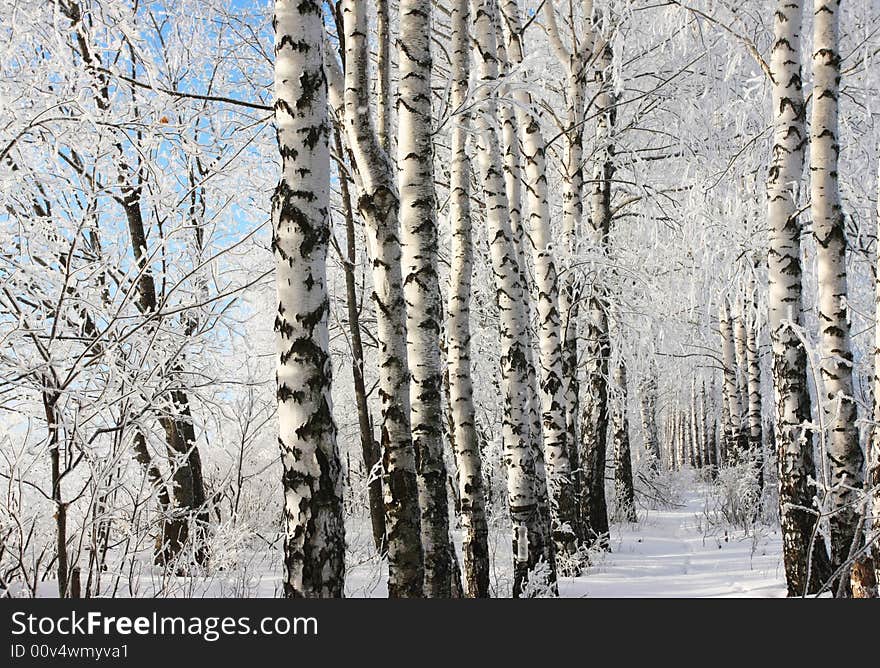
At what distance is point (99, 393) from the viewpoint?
394 centimetres

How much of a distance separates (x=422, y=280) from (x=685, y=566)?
4795 mm

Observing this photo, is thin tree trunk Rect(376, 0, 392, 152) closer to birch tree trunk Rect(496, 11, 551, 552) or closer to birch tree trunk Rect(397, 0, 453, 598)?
birch tree trunk Rect(397, 0, 453, 598)

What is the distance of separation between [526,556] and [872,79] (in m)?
5.19

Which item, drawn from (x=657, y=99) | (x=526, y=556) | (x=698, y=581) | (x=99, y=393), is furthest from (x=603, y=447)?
(x=99, y=393)

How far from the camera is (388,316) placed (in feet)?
14.5

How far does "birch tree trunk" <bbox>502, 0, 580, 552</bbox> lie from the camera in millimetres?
7348

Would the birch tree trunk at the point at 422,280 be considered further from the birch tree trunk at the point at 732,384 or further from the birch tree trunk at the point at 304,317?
the birch tree trunk at the point at 732,384

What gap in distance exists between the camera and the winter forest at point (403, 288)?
3551mm

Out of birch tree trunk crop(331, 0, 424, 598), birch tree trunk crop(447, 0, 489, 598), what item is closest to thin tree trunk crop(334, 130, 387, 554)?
birch tree trunk crop(447, 0, 489, 598)

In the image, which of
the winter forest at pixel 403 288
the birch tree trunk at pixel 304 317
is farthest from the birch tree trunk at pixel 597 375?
the birch tree trunk at pixel 304 317

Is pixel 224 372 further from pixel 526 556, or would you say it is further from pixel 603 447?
pixel 603 447

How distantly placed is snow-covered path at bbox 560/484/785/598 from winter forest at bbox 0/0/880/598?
6cm

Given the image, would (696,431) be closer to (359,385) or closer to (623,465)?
(623,465)

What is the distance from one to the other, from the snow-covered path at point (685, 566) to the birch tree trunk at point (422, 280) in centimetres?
231
